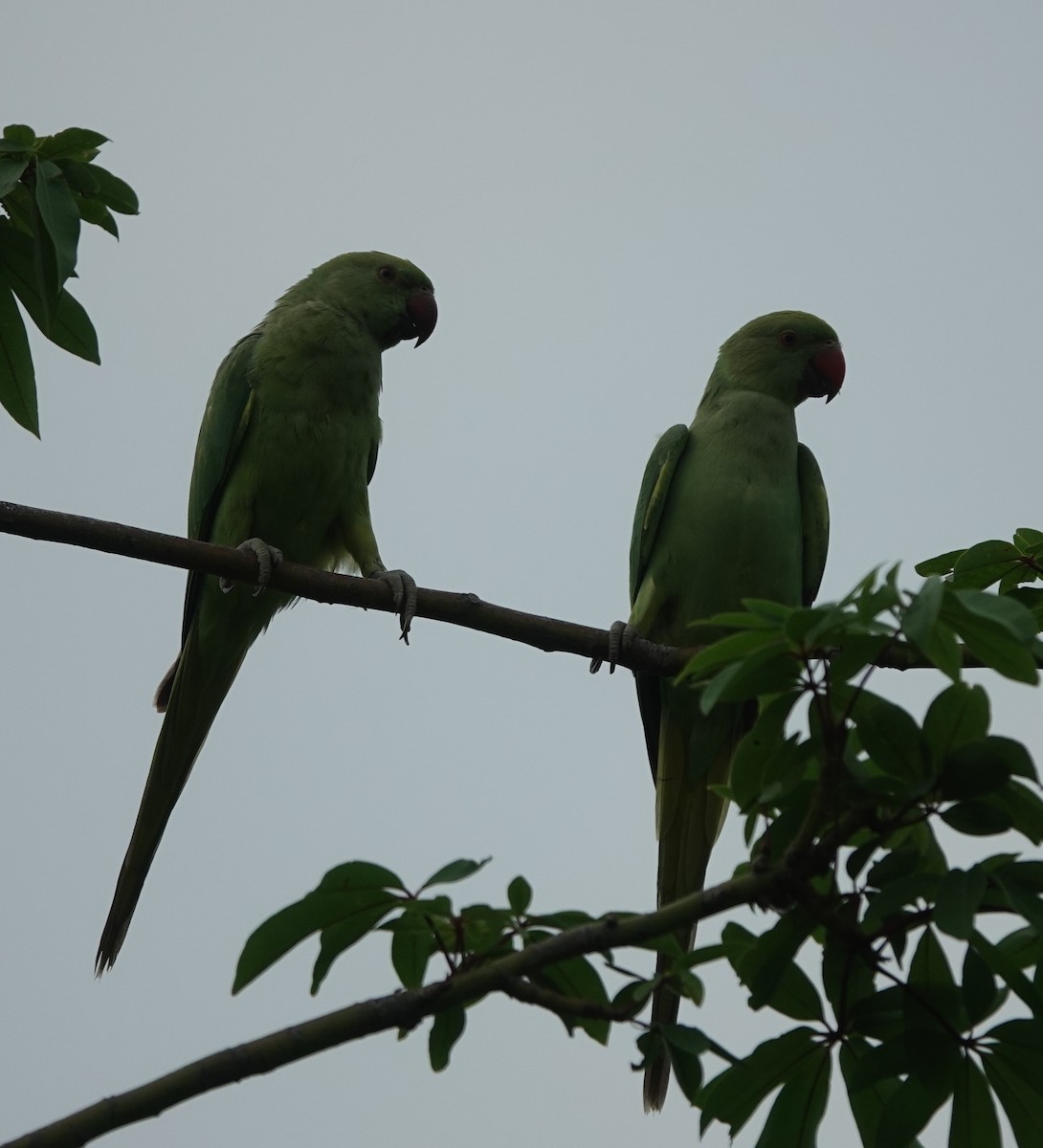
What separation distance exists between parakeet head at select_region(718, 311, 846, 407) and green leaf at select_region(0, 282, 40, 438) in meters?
3.20

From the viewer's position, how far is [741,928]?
87.2 inches

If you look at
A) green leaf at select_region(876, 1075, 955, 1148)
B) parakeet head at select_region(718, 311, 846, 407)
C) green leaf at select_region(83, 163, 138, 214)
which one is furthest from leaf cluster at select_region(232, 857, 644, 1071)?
parakeet head at select_region(718, 311, 846, 407)

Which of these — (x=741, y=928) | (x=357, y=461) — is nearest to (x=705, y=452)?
(x=357, y=461)

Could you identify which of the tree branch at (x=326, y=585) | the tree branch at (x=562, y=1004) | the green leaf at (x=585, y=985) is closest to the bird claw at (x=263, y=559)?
the tree branch at (x=326, y=585)

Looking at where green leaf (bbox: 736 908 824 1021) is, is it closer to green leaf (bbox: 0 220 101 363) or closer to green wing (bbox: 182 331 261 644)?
green leaf (bbox: 0 220 101 363)

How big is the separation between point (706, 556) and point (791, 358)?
114 centimetres

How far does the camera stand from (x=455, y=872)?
2.06 m

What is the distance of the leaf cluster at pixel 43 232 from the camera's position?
2586 mm

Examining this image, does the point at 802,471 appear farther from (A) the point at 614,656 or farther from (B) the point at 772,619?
(B) the point at 772,619

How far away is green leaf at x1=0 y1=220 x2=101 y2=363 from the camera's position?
112 inches

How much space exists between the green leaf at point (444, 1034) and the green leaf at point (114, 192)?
1821 mm

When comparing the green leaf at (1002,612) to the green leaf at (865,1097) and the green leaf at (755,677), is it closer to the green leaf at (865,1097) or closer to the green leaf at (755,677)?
the green leaf at (755,677)

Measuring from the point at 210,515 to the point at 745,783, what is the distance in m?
3.44

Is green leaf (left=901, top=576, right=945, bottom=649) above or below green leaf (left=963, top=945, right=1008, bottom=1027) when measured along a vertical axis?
above
